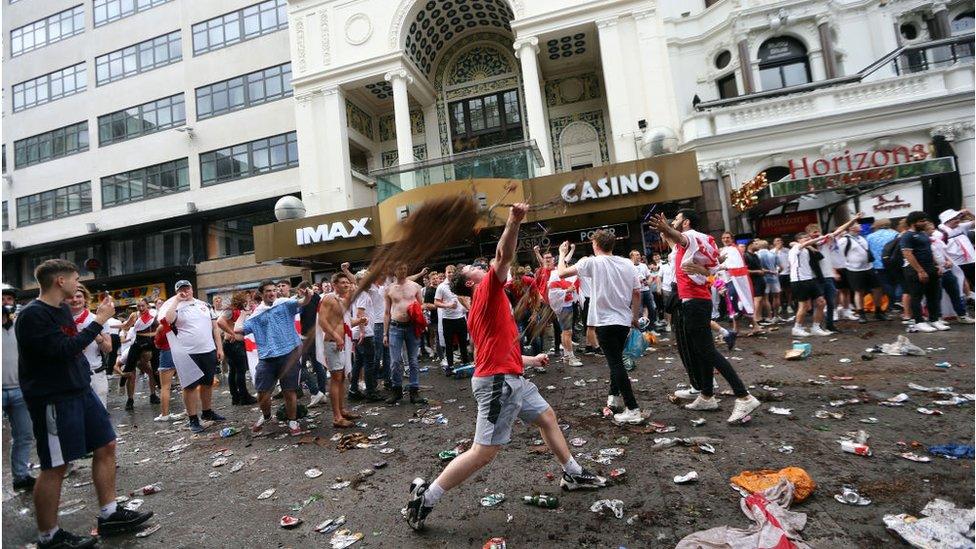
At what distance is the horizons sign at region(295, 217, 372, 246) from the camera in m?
17.2

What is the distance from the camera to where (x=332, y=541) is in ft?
10.4

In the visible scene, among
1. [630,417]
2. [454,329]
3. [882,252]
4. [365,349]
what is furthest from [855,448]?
[882,252]

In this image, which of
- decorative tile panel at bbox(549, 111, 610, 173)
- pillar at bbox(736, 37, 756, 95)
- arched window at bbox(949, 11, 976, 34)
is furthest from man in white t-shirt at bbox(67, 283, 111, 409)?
arched window at bbox(949, 11, 976, 34)

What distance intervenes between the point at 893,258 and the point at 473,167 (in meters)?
11.4

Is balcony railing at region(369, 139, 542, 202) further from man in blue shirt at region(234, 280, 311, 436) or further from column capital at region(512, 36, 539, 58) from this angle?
man in blue shirt at region(234, 280, 311, 436)

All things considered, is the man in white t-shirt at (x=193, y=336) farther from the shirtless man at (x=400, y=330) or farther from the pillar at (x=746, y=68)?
the pillar at (x=746, y=68)

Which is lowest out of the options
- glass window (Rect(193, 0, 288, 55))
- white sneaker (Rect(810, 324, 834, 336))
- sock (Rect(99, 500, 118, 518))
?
sock (Rect(99, 500, 118, 518))

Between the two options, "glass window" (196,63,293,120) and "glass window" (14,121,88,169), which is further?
"glass window" (14,121,88,169)

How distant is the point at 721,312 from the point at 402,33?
1674 centimetres

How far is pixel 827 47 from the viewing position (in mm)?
18312

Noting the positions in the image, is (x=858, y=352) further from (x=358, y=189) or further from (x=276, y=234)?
(x=358, y=189)

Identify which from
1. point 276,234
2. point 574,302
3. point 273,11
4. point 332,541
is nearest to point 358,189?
point 276,234

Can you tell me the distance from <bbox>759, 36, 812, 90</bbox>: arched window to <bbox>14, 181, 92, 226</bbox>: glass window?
34.6 m

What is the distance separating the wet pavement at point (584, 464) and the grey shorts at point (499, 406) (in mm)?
604
